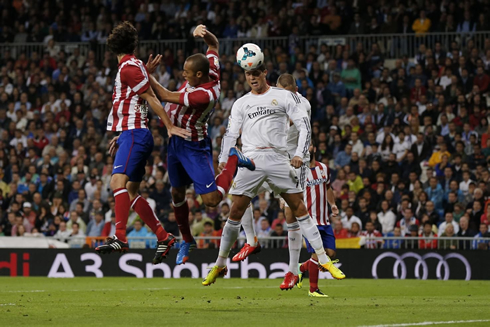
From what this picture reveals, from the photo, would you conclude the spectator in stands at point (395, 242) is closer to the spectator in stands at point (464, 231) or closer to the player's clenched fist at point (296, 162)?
the spectator in stands at point (464, 231)

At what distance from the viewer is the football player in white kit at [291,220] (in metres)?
12.1

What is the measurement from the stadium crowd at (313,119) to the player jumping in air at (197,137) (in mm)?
8434

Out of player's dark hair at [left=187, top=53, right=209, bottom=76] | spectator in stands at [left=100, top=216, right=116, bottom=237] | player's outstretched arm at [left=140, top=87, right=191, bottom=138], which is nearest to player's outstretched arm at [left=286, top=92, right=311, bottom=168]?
player's dark hair at [left=187, top=53, right=209, bottom=76]

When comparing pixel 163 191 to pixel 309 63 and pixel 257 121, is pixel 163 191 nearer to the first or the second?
pixel 309 63

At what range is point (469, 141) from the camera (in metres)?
22.1

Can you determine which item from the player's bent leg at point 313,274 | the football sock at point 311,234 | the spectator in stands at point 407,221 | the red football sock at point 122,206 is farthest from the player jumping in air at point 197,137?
the spectator in stands at point 407,221

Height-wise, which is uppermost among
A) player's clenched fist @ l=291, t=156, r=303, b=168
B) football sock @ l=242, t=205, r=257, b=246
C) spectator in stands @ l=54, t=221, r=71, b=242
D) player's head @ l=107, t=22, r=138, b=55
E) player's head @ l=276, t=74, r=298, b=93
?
player's head @ l=107, t=22, r=138, b=55

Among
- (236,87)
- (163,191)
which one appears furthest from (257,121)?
(236,87)

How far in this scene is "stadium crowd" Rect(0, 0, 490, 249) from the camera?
2102 cm

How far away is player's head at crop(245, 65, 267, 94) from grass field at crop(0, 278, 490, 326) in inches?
107

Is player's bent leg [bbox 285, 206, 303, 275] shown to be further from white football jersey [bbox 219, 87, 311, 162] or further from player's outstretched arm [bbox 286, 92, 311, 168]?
player's outstretched arm [bbox 286, 92, 311, 168]

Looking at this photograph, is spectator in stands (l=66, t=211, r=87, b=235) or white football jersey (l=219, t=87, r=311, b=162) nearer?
white football jersey (l=219, t=87, r=311, b=162)

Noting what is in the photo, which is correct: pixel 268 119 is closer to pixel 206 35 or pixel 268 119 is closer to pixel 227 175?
pixel 227 175

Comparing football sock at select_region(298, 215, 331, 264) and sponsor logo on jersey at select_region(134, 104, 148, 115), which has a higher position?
sponsor logo on jersey at select_region(134, 104, 148, 115)
